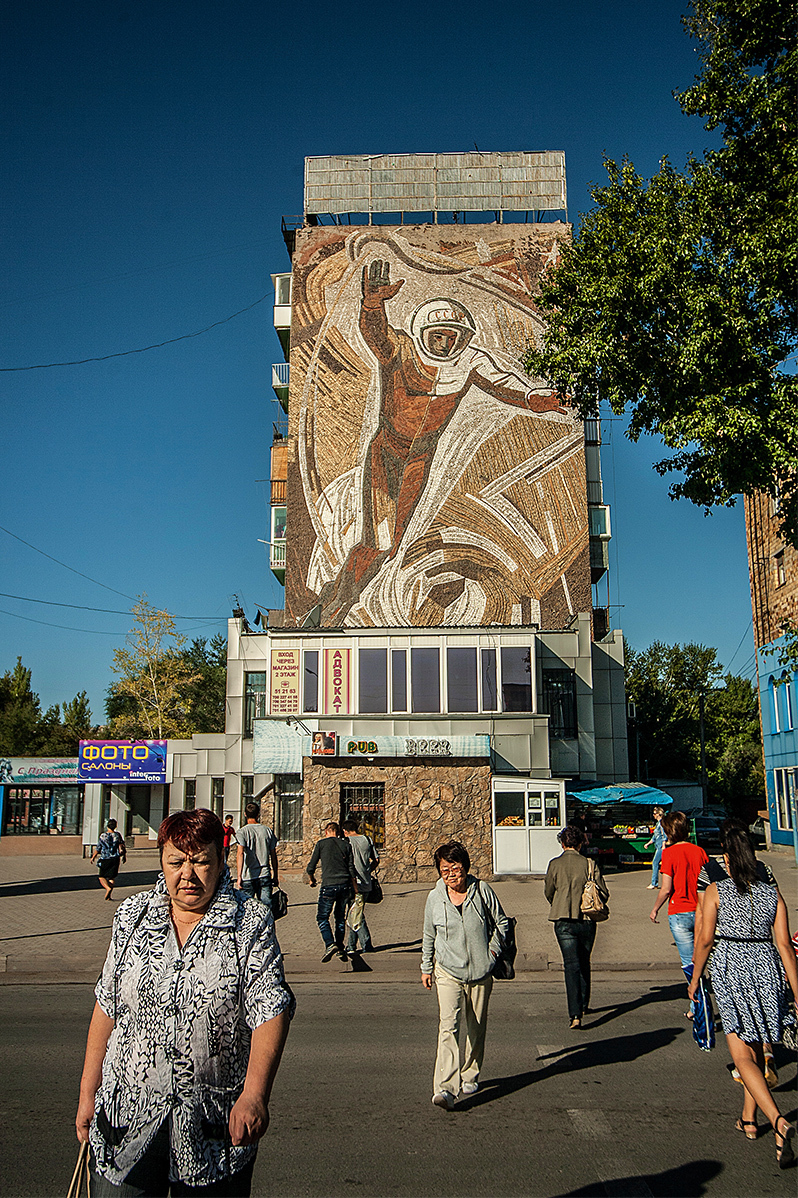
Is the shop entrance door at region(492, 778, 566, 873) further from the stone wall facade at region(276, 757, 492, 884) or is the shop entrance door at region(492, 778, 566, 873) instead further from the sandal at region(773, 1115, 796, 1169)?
the sandal at region(773, 1115, 796, 1169)

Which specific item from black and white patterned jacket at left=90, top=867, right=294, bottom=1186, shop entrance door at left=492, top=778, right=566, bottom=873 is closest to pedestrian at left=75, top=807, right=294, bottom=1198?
black and white patterned jacket at left=90, top=867, right=294, bottom=1186

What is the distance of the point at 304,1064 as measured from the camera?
6934 mm

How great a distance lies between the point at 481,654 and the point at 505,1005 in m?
18.2

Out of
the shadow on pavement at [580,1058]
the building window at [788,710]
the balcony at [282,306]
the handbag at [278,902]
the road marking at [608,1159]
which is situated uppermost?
the balcony at [282,306]

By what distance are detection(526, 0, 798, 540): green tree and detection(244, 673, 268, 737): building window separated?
2254 cm

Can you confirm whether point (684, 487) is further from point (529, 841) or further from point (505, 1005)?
point (529, 841)

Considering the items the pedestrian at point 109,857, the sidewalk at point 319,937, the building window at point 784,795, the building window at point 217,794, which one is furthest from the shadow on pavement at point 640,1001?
the building window at point 217,794

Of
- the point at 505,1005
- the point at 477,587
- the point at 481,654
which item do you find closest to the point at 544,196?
the point at 477,587

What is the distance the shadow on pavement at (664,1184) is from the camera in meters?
4.54

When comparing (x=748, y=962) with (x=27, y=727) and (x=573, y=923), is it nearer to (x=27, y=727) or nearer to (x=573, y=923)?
(x=573, y=923)

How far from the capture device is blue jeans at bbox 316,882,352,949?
11547 mm

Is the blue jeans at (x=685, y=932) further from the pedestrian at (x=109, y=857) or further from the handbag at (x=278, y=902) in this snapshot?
the pedestrian at (x=109, y=857)

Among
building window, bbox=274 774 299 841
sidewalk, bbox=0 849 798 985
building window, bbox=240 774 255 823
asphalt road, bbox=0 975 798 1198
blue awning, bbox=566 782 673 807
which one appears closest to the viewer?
asphalt road, bbox=0 975 798 1198

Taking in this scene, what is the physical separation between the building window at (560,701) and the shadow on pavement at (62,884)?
49.4ft
